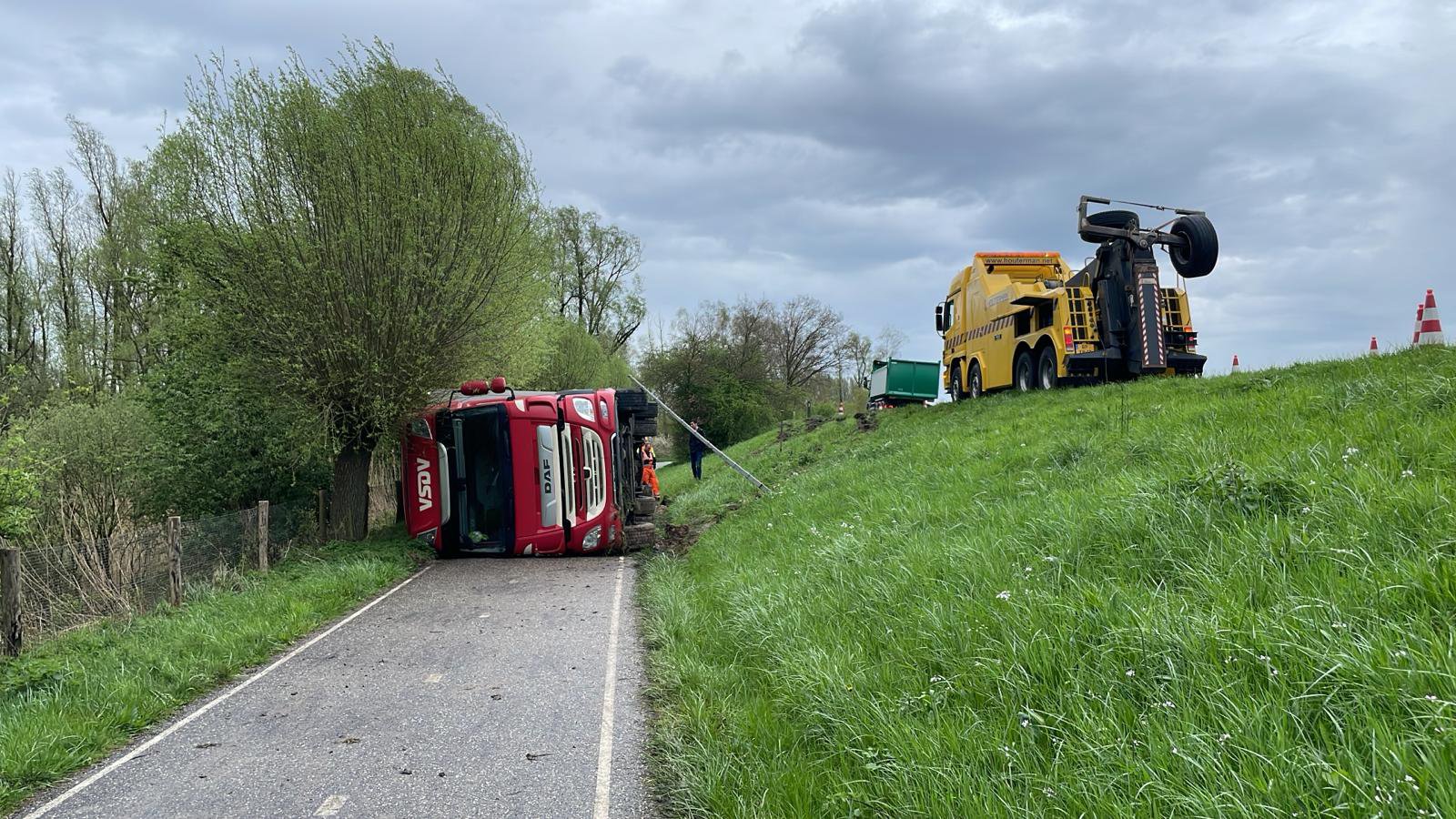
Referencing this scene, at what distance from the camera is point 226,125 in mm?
11047

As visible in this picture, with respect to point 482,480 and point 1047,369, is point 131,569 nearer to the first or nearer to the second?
point 482,480

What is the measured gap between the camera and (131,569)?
401 inches

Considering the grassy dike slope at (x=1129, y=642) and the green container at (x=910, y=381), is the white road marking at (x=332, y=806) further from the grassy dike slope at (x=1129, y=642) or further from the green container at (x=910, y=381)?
the green container at (x=910, y=381)

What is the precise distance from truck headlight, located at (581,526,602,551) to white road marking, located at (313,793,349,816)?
28.3ft

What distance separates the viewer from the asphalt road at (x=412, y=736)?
3754mm

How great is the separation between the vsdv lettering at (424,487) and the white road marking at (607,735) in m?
5.92

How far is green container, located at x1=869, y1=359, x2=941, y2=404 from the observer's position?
72.9ft

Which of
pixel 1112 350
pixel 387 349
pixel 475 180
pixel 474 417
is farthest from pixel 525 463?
pixel 1112 350

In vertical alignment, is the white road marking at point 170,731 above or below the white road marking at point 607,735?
above

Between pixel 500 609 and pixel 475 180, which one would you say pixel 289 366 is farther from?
pixel 500 609

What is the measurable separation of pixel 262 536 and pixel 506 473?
342cm

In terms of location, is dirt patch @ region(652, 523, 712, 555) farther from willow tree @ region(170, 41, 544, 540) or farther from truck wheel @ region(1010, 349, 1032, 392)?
truck wheel @ region(1010, 349, 1032, 392)

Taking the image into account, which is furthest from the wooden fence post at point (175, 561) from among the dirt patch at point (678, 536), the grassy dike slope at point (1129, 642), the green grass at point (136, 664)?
the dirt patch at point (678, 536)

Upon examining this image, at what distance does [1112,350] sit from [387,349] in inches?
499
